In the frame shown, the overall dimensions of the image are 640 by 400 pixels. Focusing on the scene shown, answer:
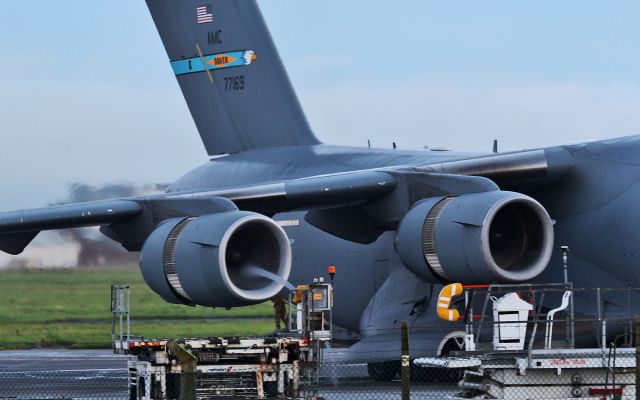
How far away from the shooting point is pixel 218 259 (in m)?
14.7

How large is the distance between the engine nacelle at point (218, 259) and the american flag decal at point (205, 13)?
6490mm

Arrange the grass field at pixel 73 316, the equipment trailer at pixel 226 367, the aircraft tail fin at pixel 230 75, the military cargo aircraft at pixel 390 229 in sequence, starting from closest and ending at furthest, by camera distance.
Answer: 1. the equipment trailer at pixel 226 367
2. the military cargo aircraft at pixel 390 229
3. the aircraft tail fin at pixel 230 75
4. the grass field at pixel 73 316

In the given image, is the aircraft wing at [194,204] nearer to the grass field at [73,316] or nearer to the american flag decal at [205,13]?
the american flag decal at [205,13]

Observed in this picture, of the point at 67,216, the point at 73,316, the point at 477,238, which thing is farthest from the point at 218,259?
the point at 73,316

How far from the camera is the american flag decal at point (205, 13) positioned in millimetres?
21453

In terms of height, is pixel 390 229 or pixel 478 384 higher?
pixel 390 229

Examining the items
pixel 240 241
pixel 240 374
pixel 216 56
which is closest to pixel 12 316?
pixel 216 56

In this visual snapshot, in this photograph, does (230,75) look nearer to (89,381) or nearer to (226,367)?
(89,381)

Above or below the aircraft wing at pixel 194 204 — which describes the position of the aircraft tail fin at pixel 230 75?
above

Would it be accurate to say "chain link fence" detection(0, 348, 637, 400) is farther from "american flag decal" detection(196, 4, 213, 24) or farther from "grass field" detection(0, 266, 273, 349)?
"grass field" detection(0, 266, 273, 349)

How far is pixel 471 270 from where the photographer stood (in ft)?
47.3

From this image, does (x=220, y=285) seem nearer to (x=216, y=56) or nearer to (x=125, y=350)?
(x=125, y=350)

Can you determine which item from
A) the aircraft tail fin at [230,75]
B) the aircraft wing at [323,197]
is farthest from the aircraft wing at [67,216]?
the aircraft tail fin at [230,75]

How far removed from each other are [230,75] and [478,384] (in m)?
10.1
